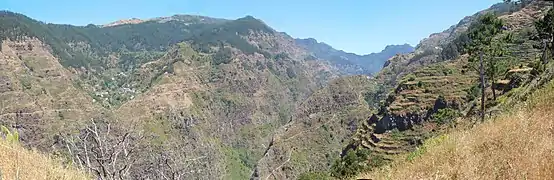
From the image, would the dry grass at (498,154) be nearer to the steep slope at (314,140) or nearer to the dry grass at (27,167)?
the dry grass at (27,167)

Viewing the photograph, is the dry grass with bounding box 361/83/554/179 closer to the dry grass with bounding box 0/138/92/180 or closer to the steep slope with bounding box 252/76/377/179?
the dry grass with bounding box 0/138/92/180

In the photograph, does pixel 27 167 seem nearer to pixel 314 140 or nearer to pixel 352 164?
pixel 352 164

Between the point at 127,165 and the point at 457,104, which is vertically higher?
the point at 127,165

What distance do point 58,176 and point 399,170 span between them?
3827 mm

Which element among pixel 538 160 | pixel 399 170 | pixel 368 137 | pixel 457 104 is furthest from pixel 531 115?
pixel 368 137

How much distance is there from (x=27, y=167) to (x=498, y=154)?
4.95m

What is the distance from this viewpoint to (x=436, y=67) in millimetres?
110000

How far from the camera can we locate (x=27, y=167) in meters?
5.29

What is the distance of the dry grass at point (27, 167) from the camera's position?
4812 millimetres

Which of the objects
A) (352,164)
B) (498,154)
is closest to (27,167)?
(498,154)

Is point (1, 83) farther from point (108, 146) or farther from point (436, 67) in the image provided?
point (108, 146)

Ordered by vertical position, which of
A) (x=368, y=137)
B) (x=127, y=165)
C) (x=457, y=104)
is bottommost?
(x=368, y=137)

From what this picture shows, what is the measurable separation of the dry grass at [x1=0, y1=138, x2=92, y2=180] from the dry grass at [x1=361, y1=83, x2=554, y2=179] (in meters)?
3.76

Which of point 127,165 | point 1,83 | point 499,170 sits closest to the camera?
point 499,170
